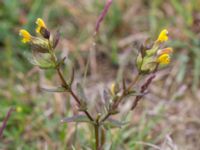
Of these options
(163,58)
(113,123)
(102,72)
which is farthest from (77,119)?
(102,72)

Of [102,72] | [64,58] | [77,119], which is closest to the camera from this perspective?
[64,58]

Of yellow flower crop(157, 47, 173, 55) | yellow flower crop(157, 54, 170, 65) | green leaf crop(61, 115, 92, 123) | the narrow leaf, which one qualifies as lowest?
the narrow leaf

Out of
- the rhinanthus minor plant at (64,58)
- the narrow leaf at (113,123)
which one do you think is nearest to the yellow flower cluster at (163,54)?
the rhinanthus minor plant at (64,58)

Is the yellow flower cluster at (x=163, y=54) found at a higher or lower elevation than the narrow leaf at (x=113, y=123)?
higher

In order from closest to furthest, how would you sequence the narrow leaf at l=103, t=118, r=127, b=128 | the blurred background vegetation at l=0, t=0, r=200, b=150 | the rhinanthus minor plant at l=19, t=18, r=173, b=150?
the rhinanthus minor plant at l=19, t=18, r=173, b=150 → the narrow leaf at l=103, t=118, r=127, b=128 → the blurred background vegetation at l=0, t=0, r=200, b=150

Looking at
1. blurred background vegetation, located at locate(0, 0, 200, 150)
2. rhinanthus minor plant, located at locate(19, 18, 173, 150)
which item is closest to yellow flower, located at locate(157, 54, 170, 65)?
Result: rhinanthus minor plant, located at locate(19, 18, 173, 150)

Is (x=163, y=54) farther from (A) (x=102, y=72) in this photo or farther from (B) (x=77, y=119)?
(A) (x=102, y=72)

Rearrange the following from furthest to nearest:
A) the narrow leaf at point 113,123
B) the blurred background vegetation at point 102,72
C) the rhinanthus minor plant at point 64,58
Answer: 1. the blurred background vegetation at point 102,72
2. the narrow leaf at point 113,123
3. the rhinanthus minor plant at point 64,58

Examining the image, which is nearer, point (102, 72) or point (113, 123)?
point (113, 123)

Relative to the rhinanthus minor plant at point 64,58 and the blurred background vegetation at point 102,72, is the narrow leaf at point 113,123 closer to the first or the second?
the rhinanthus minor plant at point 64,58

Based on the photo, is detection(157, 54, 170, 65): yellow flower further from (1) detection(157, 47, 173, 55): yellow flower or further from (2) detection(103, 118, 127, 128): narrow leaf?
(2) detection(103, 118, 127, 128): narrow leaf
